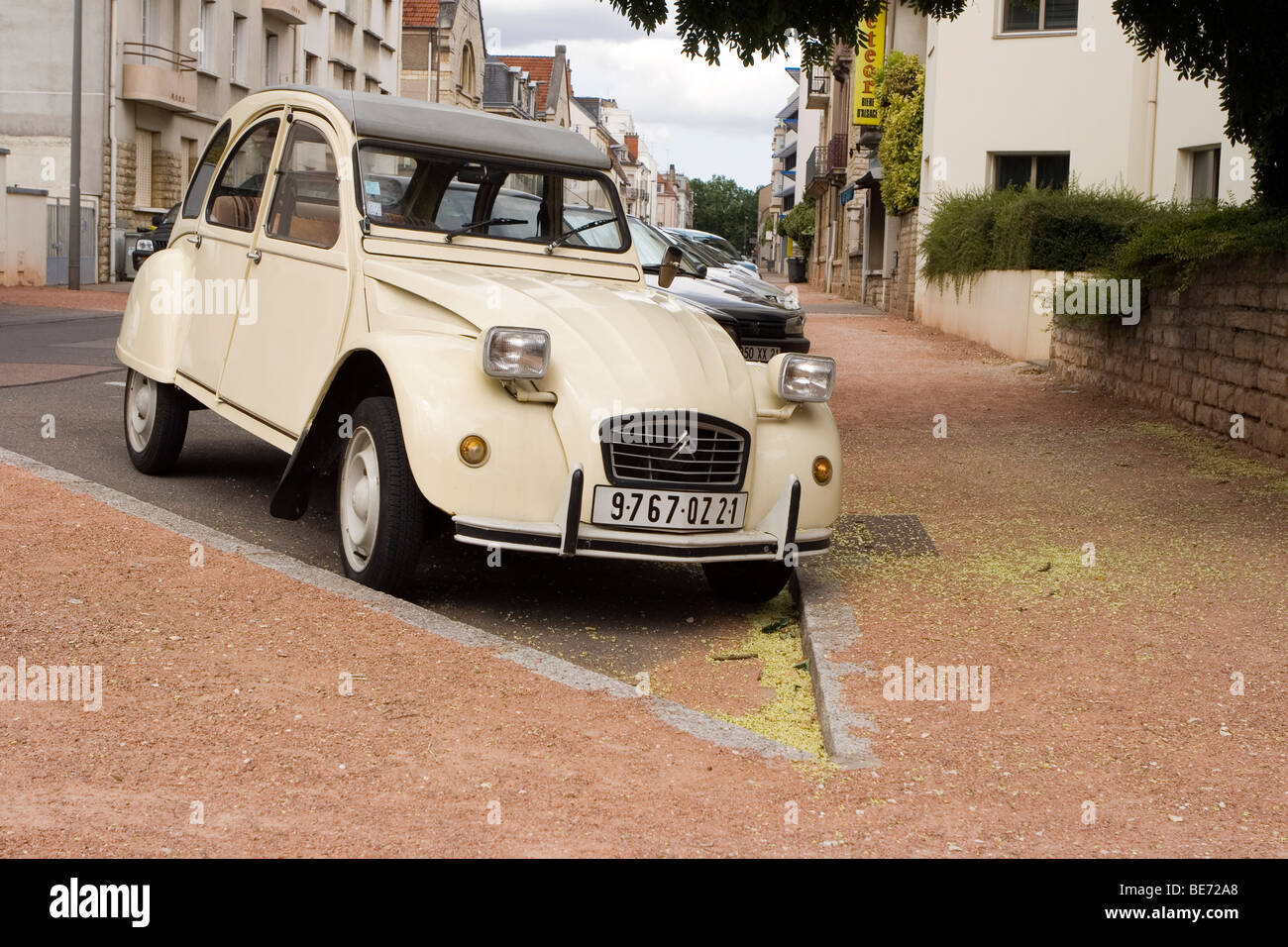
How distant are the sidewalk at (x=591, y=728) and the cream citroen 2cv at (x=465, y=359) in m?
0.56

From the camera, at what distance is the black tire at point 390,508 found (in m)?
5.60

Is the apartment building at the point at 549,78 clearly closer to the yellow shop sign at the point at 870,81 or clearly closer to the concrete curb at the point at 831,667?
the yellow shop sign at the point at 870,81

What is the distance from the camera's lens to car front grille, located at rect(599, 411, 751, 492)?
5.51 meters

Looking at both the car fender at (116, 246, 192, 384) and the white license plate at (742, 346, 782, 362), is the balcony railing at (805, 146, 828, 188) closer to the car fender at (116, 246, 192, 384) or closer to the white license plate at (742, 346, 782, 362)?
the white license plate at (742, 346, 782, 362)

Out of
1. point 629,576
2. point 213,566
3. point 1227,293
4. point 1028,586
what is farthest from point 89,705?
point 1227,293

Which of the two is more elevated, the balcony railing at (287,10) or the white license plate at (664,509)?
the balcony railing at (287,10)

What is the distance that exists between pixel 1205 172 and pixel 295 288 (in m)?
16.3

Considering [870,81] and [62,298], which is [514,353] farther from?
[870,81]

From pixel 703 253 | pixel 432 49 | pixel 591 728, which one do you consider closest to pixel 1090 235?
pixel 703 253

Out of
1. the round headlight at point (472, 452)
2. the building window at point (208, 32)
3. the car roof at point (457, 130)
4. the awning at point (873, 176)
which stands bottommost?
the round headlight at point (472, 452)

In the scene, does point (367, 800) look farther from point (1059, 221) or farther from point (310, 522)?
point (1059, 221)

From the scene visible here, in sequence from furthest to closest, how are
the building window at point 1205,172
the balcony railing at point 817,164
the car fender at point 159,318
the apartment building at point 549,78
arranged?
the apartment building at point 549,78
the balcony railing at point 817,164
the building window at point 1205,172
the car fender at point 159,318

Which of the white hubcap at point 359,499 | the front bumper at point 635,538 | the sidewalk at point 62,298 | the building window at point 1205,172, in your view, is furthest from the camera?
the sidewalk at point 62,298

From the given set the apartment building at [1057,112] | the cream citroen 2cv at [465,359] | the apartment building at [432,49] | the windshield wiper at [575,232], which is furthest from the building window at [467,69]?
the windshield wiper at [575,232]
